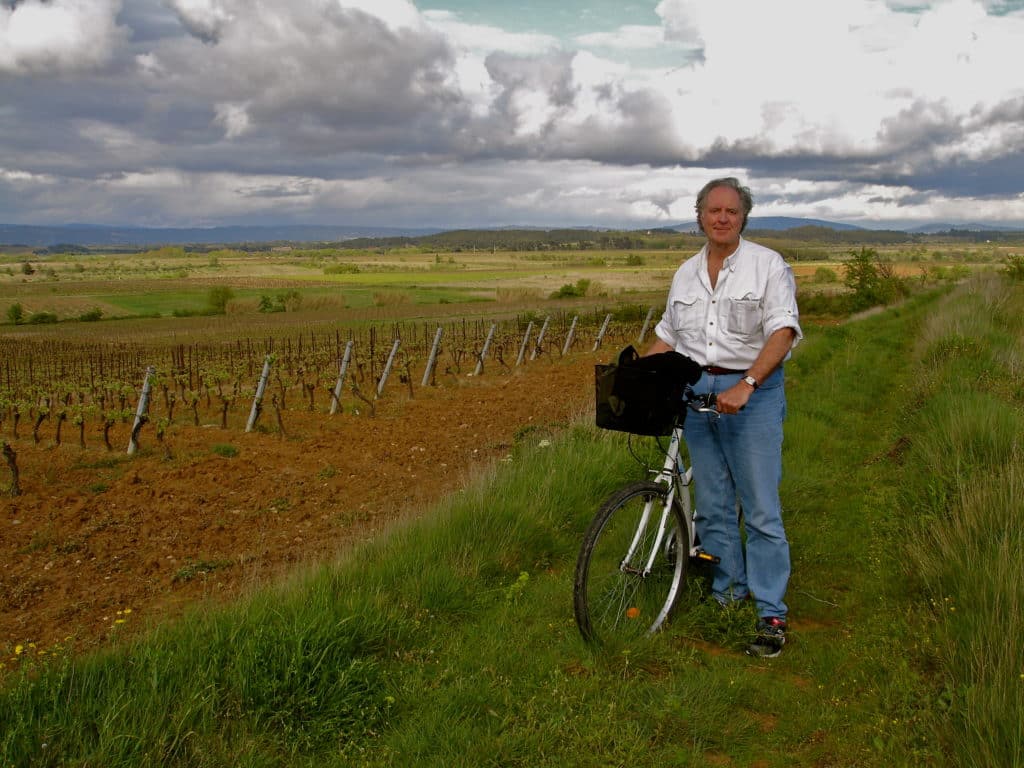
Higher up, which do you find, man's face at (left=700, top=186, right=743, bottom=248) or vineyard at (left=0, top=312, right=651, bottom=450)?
man's face at (left=700, top=186, right=743, bottom=248)

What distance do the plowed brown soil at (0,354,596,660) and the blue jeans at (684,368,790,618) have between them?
2.44 meters

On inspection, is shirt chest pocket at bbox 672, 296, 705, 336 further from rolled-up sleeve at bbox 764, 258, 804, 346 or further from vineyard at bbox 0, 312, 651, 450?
vineyard at bbox 0, 312, 651, 450

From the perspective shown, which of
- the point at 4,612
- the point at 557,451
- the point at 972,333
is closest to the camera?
the point at 4,612

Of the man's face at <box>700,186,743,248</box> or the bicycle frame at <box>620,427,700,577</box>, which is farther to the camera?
the bicycle frame at <box>620,427,700,577</box>

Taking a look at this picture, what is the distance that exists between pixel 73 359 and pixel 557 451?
918 inches

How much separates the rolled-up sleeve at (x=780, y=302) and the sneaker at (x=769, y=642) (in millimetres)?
1397

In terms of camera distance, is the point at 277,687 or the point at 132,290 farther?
the point at 132,290

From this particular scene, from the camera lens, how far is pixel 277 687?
10.7 ft

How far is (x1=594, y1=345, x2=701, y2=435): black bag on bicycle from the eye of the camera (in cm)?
361

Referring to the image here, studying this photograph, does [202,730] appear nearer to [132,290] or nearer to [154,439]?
[154,439]

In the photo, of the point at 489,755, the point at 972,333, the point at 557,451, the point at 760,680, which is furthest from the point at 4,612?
the point at 972,333

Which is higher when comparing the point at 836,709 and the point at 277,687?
the point at 277,687

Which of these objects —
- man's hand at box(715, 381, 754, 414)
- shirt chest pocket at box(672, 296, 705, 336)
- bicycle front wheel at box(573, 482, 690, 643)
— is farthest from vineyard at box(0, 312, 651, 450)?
man's hand at box(715, 381, 754, 414)

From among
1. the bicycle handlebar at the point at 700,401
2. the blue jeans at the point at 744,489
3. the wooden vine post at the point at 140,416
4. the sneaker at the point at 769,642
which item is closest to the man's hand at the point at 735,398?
the bicycle handlebar at the point at 700,401
